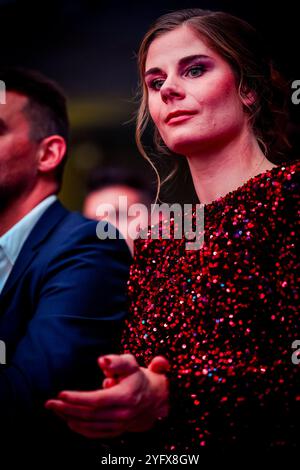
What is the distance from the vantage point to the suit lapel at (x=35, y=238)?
0.94 metres

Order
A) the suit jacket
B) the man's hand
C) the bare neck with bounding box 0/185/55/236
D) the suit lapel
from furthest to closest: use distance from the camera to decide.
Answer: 1. the bare neck with bounding box 0/185/55/236
2. the suit lapel
3. the suit jacket
4. the man's hand

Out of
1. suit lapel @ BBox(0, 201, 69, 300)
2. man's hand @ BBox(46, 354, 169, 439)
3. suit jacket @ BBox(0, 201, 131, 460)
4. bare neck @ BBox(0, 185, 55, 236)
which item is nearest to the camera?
man's hand @ BBox(46, 354, 169, 439)

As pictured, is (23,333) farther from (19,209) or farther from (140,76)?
(140,76)

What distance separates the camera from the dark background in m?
1.00

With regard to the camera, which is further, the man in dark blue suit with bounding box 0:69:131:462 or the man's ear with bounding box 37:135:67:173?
the man's ear with bounding box 37:135:67:173

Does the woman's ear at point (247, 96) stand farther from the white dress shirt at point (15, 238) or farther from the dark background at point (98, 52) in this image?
the white dress shirt at point (15, 238)

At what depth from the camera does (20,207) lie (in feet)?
3.44

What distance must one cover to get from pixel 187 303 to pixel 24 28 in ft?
2.41

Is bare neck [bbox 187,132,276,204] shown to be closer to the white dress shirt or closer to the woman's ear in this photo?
the woman's ear

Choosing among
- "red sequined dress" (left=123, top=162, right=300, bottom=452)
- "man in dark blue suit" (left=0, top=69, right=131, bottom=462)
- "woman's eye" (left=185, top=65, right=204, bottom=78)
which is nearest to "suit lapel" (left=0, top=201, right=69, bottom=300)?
"man in dark blue suit" (left=0, top=69, right=131, bottom=462)

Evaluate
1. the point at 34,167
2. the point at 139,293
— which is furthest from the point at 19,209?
the point at 139,293

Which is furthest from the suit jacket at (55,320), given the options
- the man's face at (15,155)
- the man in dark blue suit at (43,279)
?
the man's face at (15,155)

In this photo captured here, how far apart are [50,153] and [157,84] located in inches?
10.2

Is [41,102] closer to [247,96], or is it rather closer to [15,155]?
[15,155]
